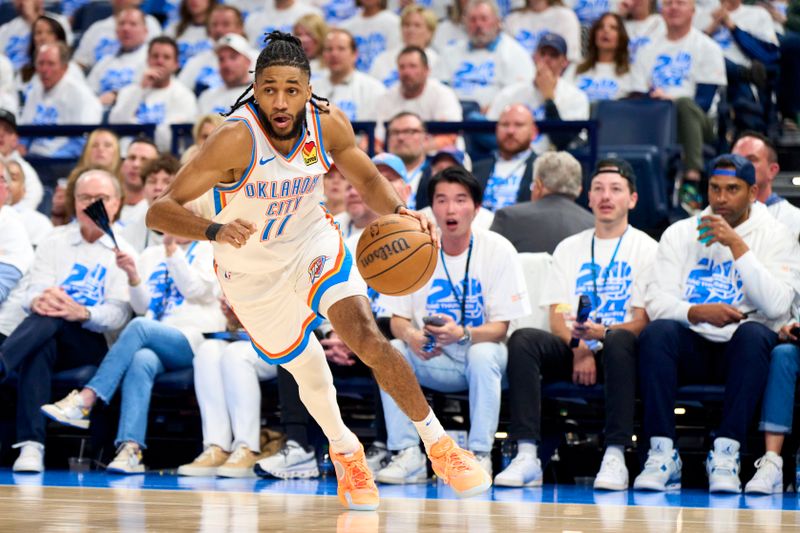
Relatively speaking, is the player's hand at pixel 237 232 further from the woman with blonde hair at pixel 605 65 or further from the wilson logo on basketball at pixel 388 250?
the woman with blonde hair at pixel 605 65

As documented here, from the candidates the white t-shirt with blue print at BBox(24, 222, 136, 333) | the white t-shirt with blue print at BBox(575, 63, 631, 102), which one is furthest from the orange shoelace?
the white t-shirt with blue print at BBox(575, 63, 631, 102)

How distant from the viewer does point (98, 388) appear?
6.11 m

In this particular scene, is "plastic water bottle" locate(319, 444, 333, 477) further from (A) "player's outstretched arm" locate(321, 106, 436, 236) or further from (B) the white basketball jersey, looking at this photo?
(A) "player's outstretched arm" locate(321, 106, 436, 236)

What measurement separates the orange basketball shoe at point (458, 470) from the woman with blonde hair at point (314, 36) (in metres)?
5.56

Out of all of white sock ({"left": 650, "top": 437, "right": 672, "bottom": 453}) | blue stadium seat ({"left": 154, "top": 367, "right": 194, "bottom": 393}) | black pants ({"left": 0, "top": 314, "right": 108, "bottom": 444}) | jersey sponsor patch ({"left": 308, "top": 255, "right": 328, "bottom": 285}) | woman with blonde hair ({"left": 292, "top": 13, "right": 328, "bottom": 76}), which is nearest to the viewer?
jersey sponsor patch ({"left": 308, "top": 255, "right": 328, "bottom": 285})

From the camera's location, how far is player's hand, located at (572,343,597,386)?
5664mm

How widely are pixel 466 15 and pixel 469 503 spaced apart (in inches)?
222

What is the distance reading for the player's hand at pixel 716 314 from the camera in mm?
5539

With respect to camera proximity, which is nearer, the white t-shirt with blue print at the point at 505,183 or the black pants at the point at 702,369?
the black pants at the point at 702,369

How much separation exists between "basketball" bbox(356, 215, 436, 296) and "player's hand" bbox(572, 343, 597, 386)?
1.62 m

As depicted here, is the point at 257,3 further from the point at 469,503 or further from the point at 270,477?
the point at 469,503

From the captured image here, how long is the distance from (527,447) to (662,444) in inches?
23.8

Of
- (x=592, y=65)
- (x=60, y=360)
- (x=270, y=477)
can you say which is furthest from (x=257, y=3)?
(x=270, y=477)

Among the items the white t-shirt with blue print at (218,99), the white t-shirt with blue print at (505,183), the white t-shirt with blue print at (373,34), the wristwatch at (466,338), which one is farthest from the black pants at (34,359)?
the white t-shirt with blue print at (373,34)
